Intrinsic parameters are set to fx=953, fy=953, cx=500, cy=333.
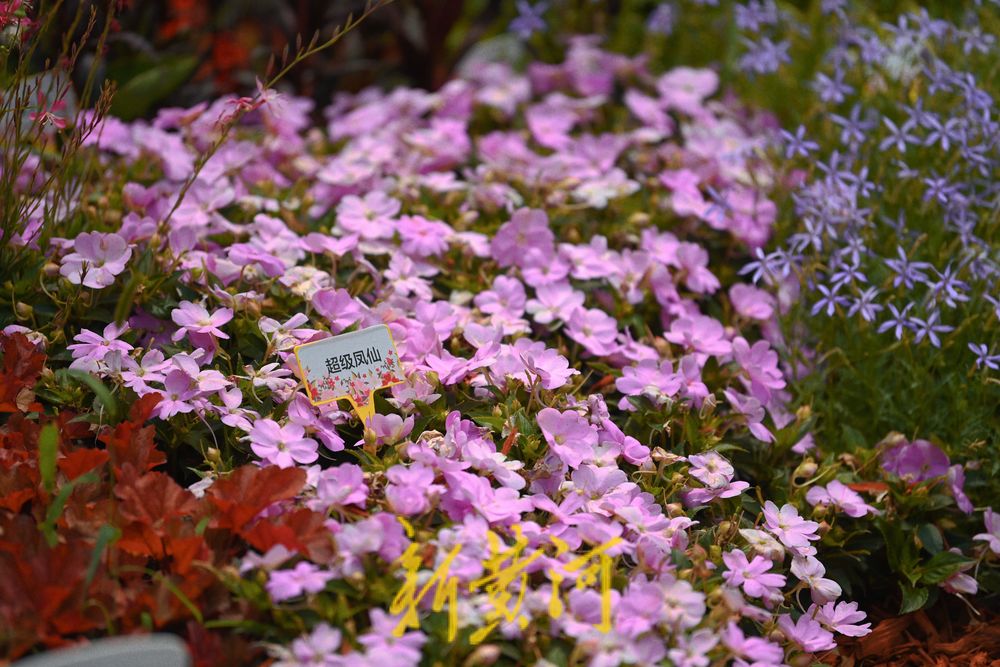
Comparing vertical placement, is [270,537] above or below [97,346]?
below

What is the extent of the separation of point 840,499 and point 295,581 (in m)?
0.91

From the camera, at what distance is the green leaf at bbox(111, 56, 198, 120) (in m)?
2.48

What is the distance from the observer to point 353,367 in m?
1.46

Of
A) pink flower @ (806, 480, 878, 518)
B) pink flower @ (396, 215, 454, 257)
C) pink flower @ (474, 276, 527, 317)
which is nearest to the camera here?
pink flower @ (806, 480, 878, 518)

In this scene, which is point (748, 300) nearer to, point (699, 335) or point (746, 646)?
point (699, 335)

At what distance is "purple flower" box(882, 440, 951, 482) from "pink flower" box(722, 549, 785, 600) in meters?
0.48

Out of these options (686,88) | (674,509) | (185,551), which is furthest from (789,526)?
(686,88)

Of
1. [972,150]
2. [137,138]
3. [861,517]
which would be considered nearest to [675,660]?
[861,517]

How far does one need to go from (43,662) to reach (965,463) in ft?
5.00

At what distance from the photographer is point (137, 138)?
225 centimetres

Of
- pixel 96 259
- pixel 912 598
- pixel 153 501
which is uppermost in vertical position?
pixel 96 259

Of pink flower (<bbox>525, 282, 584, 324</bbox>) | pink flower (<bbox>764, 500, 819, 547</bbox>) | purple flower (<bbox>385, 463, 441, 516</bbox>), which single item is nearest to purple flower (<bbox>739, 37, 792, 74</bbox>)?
pink flower (<bbox>525, 282, 584, 324</bbox>)

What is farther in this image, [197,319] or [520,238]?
[520,238]

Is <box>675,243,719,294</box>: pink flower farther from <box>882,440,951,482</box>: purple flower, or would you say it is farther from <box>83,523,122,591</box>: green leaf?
<box>83,523,122,591</box>: green leaf
